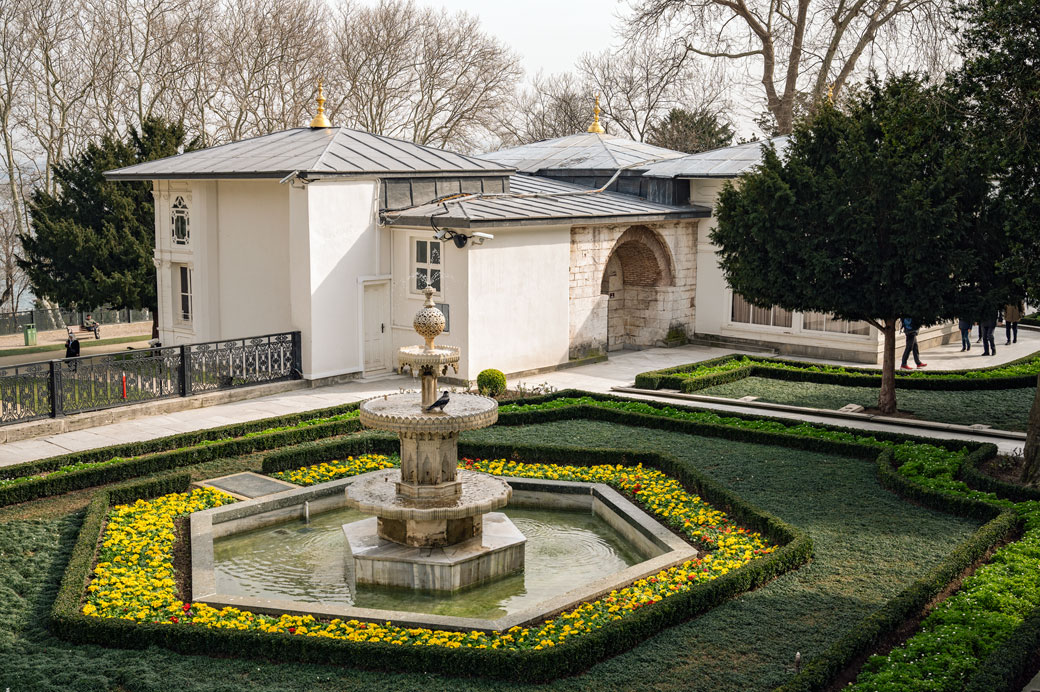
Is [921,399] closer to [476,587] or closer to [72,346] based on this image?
[476,587]

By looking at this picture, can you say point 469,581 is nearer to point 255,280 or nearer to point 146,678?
point 146,678

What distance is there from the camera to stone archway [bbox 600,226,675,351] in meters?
26.7

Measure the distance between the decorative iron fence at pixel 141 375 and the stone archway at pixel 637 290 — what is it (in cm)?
928

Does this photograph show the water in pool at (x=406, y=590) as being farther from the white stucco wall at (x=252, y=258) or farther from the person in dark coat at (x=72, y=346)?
the person in dark coat at (x=72, y=346)

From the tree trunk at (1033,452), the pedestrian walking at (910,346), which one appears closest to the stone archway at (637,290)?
the pedestrian walking at (910,346)

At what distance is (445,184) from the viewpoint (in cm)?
2375

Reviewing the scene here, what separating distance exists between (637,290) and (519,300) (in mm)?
5521

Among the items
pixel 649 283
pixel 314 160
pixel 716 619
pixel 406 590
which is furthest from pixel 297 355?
pixel 716 619

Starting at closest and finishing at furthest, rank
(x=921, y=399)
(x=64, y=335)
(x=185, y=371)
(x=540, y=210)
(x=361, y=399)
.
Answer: (x=185, y=371), (x=361, y=399), (x=921, y=399), (x=540, y=210), (x=64, y=335)

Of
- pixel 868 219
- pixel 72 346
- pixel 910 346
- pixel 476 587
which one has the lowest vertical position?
pixel 476 587

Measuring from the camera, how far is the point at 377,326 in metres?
22.6

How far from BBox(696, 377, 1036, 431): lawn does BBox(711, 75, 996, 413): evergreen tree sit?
1.05 m

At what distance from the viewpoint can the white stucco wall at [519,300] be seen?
71.3ft

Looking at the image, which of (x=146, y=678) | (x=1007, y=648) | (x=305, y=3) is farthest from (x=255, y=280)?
(x=305, y=3)
